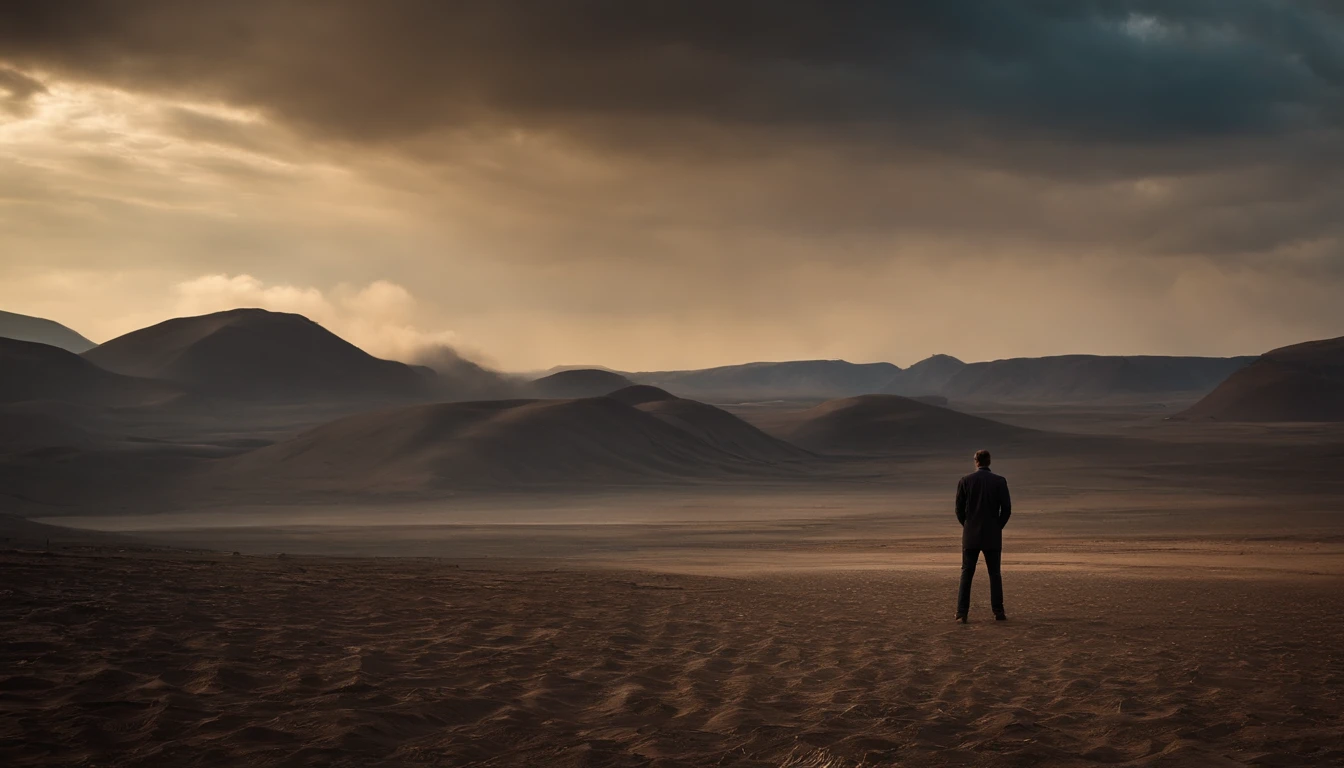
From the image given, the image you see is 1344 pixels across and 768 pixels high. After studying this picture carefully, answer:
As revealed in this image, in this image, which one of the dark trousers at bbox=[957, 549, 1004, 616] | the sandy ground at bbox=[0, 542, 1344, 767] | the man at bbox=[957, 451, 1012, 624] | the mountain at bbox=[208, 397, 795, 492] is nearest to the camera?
the sandy ground at bbox=[0, 542, 1344, 767]

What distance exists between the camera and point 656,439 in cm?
7944

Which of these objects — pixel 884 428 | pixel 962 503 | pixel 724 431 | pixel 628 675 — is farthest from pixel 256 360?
pixel 628 675

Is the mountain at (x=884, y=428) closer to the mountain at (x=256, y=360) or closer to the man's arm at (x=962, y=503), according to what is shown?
the mountain at (x=256, y=360)

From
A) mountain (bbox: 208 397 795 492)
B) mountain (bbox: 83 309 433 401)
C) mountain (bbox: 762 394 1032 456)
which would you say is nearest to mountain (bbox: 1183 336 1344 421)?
mountain (bbox: 762 394 1032 456)

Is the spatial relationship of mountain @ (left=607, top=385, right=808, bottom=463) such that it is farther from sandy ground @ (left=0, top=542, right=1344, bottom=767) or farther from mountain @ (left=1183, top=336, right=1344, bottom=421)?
mountain @ (left=1183, top=336, right=1344, bottom=421)

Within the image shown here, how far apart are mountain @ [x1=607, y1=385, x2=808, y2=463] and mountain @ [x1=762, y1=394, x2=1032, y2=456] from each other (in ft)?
35.6

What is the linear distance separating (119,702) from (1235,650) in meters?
9.38

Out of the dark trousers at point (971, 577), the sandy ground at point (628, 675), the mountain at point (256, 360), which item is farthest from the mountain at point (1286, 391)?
the dark trousers at point (971, 577)

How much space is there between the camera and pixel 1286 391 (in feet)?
470

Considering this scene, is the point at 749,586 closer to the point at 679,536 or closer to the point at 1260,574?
the point at 1260,574

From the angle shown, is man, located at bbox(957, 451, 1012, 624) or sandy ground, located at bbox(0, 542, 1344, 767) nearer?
sandy ground, located at bbox(0, 542, 1344, 767)

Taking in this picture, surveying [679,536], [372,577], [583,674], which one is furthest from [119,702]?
[679,536]

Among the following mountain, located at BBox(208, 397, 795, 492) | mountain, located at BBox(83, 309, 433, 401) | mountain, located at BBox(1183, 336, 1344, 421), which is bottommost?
mountain, located at BBox(208, 397, 795, 492)

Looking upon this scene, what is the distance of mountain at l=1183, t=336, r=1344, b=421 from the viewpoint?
138000mm
